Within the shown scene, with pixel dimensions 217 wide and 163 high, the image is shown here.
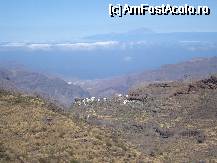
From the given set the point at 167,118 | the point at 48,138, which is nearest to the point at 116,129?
the point at 167,118

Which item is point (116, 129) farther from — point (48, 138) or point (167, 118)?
point (48, 138)

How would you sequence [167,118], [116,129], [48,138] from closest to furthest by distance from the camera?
[48,138] → [116,129] → [167,118]

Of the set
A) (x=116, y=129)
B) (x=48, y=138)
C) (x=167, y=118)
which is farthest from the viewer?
(x=167, y=118)

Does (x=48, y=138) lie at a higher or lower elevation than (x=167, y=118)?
higher

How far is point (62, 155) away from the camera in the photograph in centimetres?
2827

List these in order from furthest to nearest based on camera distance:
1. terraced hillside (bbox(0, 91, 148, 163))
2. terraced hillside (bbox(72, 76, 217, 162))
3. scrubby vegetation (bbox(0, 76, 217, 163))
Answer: terraced hillside (bbox(72, 76, 217, 162)), scrubby vegetation (bbox(0, 76, 217, 163)), terraced hillside (bbox(0, 91, 148, 163))

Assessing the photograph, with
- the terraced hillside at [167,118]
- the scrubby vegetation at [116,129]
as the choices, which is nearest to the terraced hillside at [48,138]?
the scrubby vegetation at [116,129]

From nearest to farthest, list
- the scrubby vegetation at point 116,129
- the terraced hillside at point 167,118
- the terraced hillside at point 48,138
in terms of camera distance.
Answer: the terraced hillside at point 48,138 → the scrubby vegetation at point 116,129 → the terraced hillside at point 167,118

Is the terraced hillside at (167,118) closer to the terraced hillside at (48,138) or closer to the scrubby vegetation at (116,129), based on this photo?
the scrubby vegetation at (116,129)

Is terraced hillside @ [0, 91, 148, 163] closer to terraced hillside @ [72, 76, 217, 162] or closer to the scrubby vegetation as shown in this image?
the scrubby vegetation

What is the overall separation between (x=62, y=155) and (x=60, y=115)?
7.80 metres

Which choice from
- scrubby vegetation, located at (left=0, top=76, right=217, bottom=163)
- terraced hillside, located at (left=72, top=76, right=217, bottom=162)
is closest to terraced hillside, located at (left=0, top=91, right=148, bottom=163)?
scrubby vegetation, located at (left=0, top=76, right=217, bottom=163)

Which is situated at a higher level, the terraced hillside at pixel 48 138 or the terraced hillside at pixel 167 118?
the terraced hillside at pixel 48 138

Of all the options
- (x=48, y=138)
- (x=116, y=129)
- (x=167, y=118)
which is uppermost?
(x=48, y=138)
